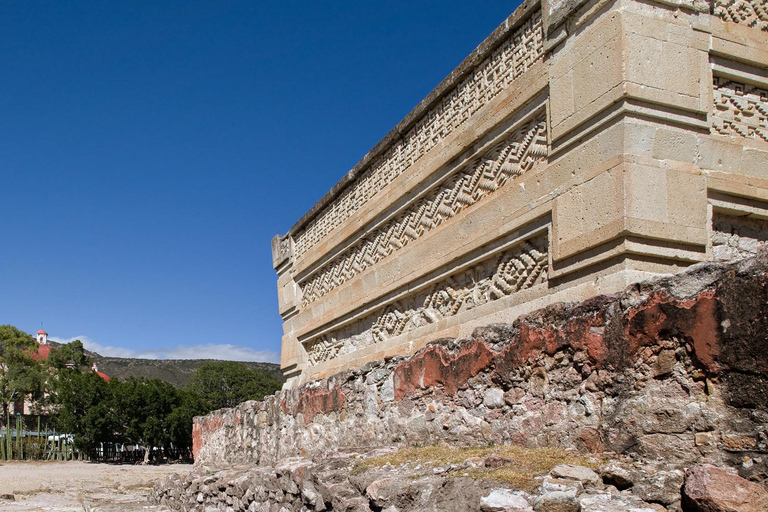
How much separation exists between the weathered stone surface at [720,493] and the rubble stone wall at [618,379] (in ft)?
0.39

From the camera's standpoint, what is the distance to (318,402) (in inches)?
219

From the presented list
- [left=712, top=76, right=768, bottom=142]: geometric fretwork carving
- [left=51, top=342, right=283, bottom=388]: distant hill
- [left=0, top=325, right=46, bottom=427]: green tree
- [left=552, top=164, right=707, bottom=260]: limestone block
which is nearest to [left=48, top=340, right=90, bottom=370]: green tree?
[left=0, top=325, right=46, bottom=427]: green tree

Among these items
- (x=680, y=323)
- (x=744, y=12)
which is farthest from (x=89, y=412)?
(x=680, y=323)

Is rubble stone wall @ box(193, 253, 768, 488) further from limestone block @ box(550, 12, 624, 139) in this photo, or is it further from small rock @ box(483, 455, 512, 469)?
limestone block @ box(550, 12, 624, 139)

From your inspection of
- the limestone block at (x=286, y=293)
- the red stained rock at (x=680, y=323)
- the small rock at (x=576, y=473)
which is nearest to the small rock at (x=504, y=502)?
the small rock at (x=576, y=473)

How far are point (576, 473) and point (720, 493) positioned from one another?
54cm

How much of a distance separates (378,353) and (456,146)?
2.37 m

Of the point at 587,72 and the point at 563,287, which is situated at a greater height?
the point at 587,72

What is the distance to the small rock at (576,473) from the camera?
94.4 inches

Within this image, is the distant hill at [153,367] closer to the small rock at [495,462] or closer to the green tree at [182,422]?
the green tree at [182,422]

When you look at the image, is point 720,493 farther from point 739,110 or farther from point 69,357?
point 69,357

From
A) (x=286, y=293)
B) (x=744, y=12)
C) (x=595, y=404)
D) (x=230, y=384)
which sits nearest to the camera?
(x=595, y=404)

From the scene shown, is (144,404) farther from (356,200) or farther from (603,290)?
(603,290)

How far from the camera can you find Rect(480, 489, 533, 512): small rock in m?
2.38
